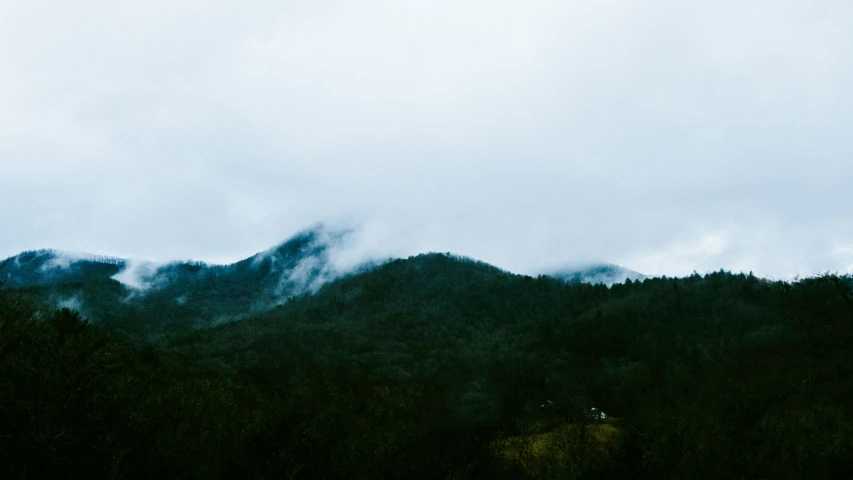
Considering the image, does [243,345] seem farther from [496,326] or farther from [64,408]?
[64,408]

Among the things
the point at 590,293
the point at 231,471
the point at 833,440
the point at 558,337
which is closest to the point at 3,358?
the point at 231,471

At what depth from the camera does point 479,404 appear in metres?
79.3

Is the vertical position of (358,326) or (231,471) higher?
(358,326)

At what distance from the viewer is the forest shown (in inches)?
690

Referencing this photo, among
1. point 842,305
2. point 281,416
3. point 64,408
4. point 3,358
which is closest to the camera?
point 3,358

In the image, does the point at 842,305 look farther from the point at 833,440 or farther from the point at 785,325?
the point at 785,325

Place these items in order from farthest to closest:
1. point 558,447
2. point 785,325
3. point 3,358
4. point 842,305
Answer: point 785,325
point 842,305
point 558,447
point 3,358

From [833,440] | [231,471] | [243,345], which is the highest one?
[243,345]

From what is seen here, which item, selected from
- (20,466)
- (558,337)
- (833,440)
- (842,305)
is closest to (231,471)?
(20,466)

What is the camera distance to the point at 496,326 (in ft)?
623

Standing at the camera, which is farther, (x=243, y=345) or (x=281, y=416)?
(x=243, y=345)

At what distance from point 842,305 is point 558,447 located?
38.2 meters

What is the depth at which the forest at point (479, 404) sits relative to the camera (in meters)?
17.5

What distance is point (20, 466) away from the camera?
46.1ft
